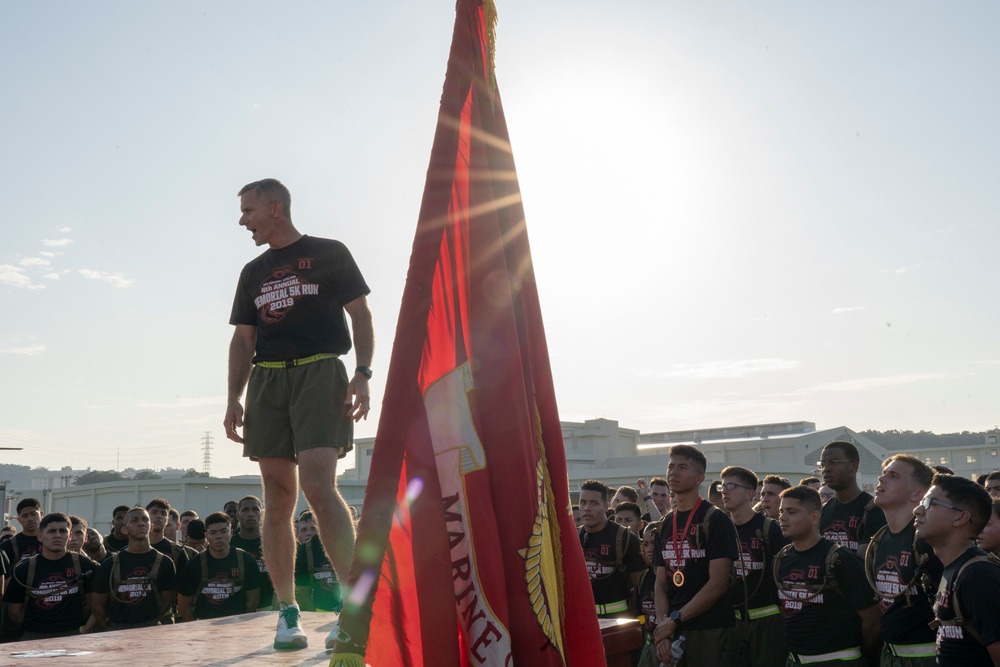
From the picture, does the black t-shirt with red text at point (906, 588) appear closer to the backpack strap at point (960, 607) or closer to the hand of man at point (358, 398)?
the backpack strap at point (960, 607)

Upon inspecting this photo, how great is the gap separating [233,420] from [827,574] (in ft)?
14.1

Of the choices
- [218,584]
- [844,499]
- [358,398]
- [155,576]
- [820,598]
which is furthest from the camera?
[218,584]

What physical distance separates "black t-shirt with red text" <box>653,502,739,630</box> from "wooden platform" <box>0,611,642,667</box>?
3345 millimetres

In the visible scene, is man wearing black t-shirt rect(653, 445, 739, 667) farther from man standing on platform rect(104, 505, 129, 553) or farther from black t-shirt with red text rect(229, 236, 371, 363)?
man standing on platform rect(104, 505, 129, 553)

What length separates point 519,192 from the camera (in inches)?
103

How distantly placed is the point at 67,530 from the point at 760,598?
685cm

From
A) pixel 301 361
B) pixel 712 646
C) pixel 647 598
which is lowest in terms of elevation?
pixel 712 646

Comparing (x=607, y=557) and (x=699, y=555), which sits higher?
(x=699, y=555)

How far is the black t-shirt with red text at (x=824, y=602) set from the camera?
5.97m

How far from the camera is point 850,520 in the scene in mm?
7117

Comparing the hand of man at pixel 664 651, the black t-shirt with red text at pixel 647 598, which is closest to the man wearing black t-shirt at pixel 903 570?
the hand of man at pixel 664 651

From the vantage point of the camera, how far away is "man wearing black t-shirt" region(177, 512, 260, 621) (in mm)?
9359

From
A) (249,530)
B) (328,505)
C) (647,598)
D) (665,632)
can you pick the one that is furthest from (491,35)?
(249,530)

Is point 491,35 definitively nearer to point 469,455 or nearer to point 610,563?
point 469,455
